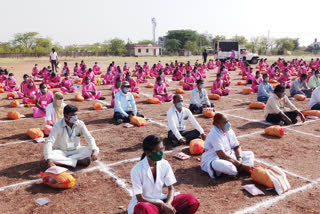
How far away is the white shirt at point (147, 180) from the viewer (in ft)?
11.6

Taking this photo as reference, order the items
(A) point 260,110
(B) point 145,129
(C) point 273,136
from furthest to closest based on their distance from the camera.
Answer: (A) point 260,110 → (B) point 145,129 → (C) point 273,136

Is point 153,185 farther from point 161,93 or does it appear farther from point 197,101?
point 161,93

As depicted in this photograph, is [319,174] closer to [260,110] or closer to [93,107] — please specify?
[260,110]

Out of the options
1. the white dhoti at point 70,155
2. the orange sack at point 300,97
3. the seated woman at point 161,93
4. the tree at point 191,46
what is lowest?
the white dhoti at point 70,155

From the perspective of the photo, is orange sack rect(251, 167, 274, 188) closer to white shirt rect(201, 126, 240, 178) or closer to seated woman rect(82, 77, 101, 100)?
white shirt rect(201, 126, 240, 178)

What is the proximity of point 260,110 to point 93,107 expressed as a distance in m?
6.57

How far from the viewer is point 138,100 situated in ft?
43.7

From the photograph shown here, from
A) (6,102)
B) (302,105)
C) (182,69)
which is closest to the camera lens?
(302,105)

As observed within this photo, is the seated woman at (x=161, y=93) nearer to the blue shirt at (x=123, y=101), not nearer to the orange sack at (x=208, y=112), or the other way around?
the orange sack at (x=208, y=112)

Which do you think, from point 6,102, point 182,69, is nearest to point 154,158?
point 6,102

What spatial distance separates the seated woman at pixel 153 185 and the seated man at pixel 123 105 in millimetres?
5377

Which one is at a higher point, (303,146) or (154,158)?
(154,158)

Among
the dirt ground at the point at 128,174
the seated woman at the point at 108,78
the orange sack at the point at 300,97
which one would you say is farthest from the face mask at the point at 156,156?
the seated woman at the point at 108,78

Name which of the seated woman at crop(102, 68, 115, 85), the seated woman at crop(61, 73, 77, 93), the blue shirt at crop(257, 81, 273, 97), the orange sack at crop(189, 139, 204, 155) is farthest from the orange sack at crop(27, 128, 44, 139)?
the seated woman at crop(102, 68, 115, 85)
